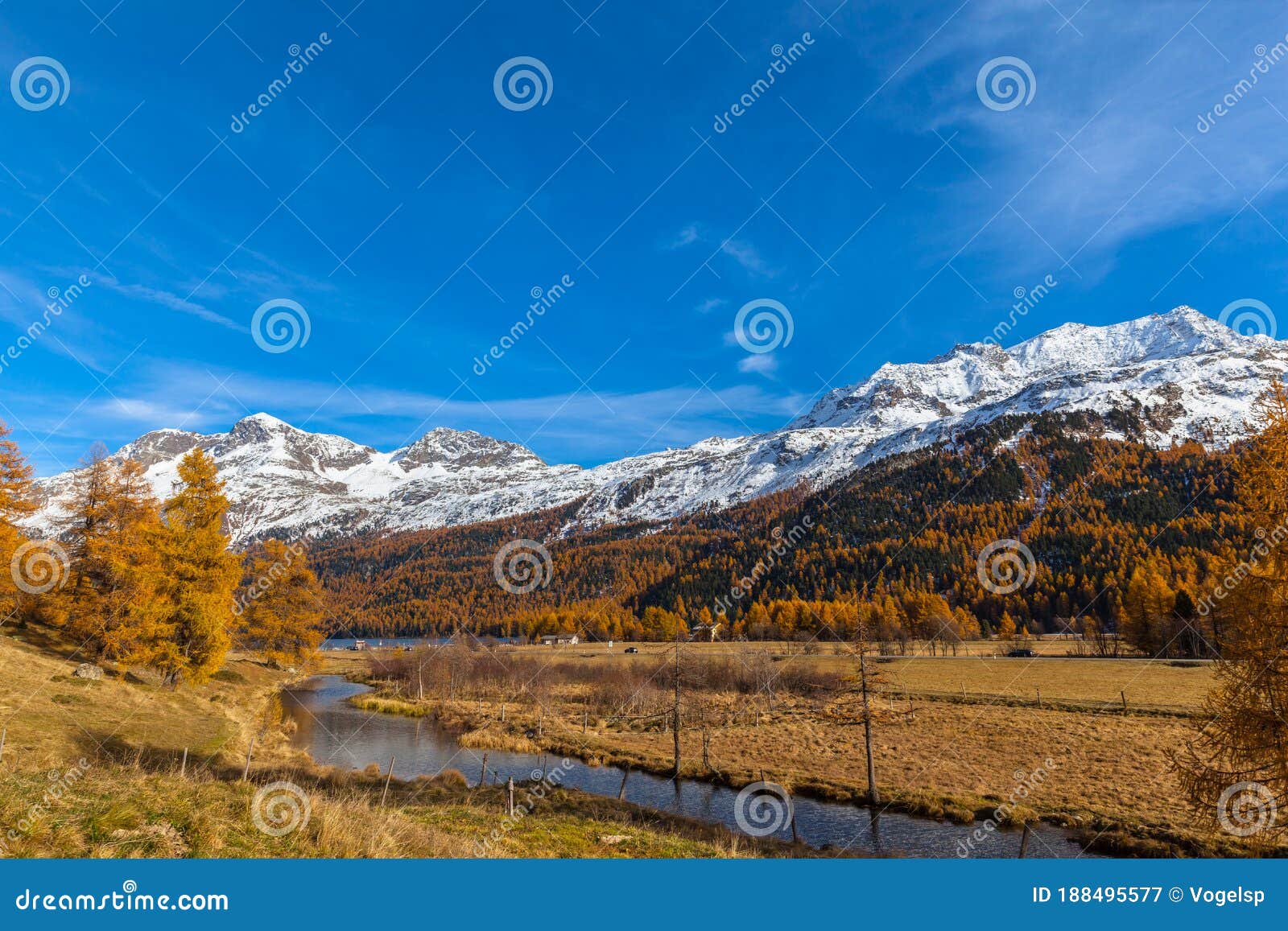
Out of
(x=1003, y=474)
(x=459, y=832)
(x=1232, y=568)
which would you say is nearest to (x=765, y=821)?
(x=459, y=832)

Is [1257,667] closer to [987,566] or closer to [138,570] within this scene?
[138,570]

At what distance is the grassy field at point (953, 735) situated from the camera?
91.3 feet

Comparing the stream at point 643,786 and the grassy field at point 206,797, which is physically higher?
the grassy field at point 206,797

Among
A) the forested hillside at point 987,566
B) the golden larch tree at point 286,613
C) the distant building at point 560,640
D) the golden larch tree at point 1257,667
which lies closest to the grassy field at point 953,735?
the golden larch tree at point 1257,667

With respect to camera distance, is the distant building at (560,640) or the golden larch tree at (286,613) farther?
the distant building at (560,640)

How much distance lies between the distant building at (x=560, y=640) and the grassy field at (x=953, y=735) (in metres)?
64.3

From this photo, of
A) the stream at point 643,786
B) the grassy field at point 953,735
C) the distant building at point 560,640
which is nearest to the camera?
the stream at point 643,786

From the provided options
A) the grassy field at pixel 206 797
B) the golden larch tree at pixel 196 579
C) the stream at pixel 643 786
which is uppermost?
the golden larch tree at pixel 196 579

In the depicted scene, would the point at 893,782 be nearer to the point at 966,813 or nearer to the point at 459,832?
the point at 966,813

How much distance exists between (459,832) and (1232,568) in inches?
825

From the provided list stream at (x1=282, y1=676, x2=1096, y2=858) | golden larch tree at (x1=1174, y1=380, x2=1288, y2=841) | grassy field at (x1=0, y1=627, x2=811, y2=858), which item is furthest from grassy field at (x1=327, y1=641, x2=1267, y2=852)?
grassy field at (x1=0, y1=627, x2=811, y2=858)

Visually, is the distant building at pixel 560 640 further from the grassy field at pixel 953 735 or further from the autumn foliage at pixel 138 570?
the autumn foliage at pixel 138 570

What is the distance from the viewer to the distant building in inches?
5395

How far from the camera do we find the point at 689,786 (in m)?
33.7
